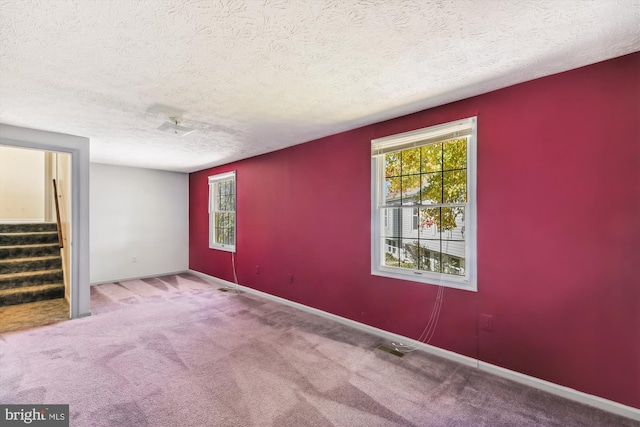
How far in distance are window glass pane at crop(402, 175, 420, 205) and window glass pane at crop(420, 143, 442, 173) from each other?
0.43 feet

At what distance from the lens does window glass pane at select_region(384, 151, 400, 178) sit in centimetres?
312

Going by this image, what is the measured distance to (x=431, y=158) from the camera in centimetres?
Result: 286

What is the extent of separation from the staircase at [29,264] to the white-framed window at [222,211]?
2559mm

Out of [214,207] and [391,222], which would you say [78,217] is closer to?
[214,207]

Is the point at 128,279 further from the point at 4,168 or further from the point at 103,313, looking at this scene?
the point at 4,168

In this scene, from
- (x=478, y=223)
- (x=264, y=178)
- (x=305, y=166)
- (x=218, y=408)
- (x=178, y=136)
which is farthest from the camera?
(x=264, y=178)

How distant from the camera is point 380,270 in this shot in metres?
3.20

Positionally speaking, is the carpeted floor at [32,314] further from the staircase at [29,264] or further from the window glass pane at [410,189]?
the window glass pane at [410,189]

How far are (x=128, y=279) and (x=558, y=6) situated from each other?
23.9ft

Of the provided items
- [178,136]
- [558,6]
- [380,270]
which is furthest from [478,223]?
[178,136]

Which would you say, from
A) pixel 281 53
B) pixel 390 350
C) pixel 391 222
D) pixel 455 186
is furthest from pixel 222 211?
pixel 455 186

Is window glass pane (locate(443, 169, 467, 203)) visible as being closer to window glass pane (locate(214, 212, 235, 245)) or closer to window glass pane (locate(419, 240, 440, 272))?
window glass pane (locate(419, 240, 440, 272))

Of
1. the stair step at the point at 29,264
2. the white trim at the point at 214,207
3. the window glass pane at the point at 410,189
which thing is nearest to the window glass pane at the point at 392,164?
the window glass pane at the point at 410,189

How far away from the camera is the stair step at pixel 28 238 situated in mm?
4793
